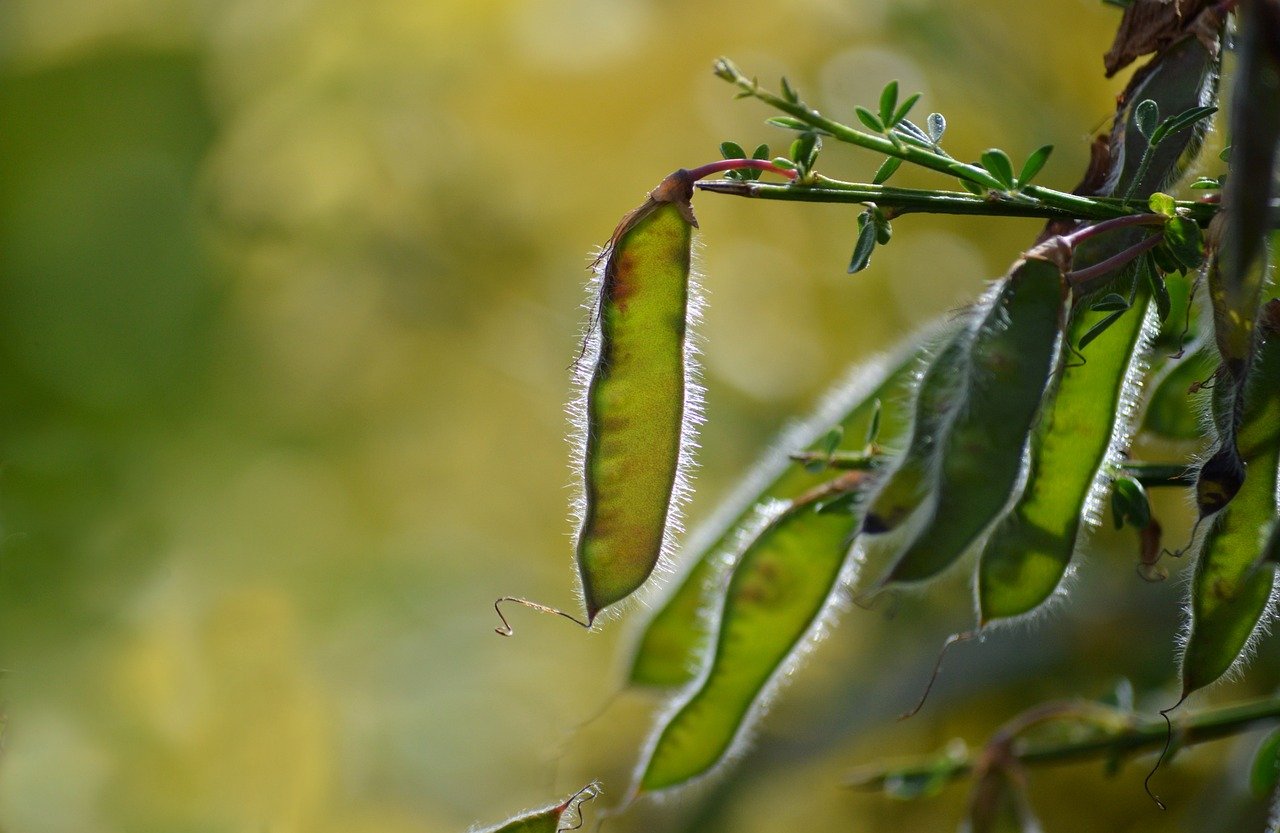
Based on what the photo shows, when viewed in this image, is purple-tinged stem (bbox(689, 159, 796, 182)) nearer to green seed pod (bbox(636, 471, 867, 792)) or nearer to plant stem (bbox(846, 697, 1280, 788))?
green seed pod (bbox(636, 471, 867, 792))

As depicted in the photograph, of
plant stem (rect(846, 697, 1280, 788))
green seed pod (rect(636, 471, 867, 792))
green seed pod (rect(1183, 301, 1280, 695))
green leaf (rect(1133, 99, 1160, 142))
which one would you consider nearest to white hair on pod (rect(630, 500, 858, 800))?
green seed pod (rect(636, 471, 867, 792))

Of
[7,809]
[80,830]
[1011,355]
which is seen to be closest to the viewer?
[1011,355]

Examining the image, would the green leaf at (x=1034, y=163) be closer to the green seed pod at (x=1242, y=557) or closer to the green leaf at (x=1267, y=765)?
the green seed pod at (x=1242, y=557)

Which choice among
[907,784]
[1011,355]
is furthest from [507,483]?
[1011,355]

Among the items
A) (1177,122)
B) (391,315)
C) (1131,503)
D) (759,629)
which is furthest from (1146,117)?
(391,315)

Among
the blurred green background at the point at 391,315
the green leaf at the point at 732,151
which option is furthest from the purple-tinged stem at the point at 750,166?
the blurred green background at the point at 391,315

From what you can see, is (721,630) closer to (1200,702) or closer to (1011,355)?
(1011,355)
